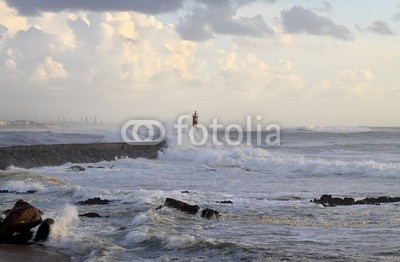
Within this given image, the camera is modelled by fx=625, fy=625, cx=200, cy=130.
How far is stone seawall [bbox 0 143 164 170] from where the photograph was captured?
94.7 ft

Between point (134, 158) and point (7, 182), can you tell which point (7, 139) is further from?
point (7, 182)

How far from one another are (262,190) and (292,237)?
905cm

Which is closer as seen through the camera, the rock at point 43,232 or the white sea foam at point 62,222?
the rock at point 43,232

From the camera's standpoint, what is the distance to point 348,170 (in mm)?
28844

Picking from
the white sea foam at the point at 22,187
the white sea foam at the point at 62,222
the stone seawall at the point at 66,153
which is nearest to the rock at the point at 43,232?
the white sea foam at the point at 62,222

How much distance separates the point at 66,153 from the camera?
3281 centimetres

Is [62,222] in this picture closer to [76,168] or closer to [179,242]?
[179,242]

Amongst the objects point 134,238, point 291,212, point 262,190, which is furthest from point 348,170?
point 134,238

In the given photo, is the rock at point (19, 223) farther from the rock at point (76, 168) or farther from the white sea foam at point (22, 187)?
the rock at point (76, 168)

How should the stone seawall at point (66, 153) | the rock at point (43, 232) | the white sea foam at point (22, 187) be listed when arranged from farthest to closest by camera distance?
the stone seawall at point (66, 153) → the white sea foam at point (22, 187) → the rock at point (43, 232)

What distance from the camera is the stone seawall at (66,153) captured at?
28859mm

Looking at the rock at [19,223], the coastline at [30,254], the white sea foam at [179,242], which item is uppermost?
the rock at [19,223]

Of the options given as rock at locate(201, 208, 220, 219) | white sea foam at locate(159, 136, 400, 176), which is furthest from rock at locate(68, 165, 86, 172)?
rock at locate(201, 208, 220, 219)

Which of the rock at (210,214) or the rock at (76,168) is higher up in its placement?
the rock at (210,214)
